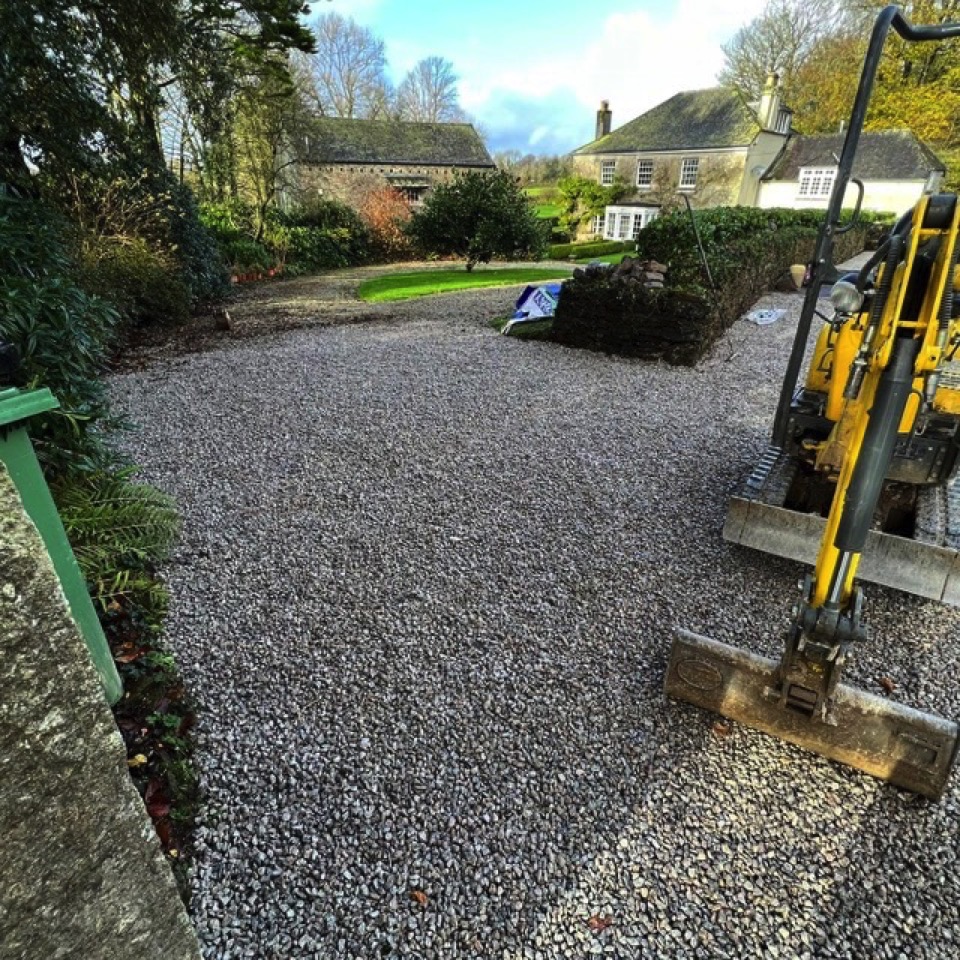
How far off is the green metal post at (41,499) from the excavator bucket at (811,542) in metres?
3.55

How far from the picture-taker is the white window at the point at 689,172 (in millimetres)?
31188

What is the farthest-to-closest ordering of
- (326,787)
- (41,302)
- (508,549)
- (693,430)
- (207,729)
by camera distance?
(693,430) → (508,549) → (41,302) → (207,729) → (326,787)

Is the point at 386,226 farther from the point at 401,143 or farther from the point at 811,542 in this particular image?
the point at 811,542

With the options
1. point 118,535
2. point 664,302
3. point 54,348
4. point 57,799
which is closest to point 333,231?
point 664,302

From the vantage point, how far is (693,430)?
650 cm

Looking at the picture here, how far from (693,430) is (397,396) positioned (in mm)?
3727

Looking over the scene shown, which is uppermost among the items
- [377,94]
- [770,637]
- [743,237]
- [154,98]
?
[377,94]

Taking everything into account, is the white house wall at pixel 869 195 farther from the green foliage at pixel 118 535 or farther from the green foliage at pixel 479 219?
the green foliage at pixel 118 535

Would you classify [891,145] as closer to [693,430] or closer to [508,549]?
[693,430]

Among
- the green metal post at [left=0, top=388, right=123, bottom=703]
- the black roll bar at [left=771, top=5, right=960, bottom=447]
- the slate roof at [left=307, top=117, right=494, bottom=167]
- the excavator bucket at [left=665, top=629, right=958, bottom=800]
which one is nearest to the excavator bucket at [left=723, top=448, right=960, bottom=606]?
the black roll bar at [left=771, top=5, right=960, bottom=447]

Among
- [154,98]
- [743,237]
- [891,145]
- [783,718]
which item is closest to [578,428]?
[783,718]

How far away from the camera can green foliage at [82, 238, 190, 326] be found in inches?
360

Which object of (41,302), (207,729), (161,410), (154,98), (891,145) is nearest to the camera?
(207,729)

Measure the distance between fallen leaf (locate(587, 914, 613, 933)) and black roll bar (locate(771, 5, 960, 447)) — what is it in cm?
346
